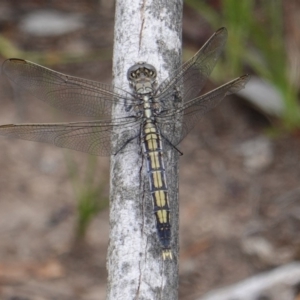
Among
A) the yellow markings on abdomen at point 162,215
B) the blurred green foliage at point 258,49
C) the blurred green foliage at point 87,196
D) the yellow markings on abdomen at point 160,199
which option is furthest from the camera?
the blurred green foliage at point 258,49

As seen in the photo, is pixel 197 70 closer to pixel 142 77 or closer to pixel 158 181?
pixel 142 77

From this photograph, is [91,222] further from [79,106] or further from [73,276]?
[79,106]

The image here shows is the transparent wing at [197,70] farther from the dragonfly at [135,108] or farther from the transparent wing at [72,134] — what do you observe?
the transparent wing at [72,134]

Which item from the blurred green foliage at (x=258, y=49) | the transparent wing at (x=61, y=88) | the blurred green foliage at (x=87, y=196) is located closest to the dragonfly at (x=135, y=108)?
the transparent wing at (x=61, y=88)

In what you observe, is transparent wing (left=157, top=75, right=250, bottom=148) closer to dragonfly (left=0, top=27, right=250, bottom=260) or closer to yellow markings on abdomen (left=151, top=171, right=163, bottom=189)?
dragonfly (left=0, top=27, right=250, bottom=260)

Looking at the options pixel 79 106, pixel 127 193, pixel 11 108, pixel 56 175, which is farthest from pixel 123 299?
pixel 11 108

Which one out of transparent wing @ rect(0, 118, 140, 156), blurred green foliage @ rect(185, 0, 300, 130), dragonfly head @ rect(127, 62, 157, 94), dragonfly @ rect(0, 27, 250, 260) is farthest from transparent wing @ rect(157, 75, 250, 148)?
blurred green foliage @ rect(185, 0, 300, 130)
